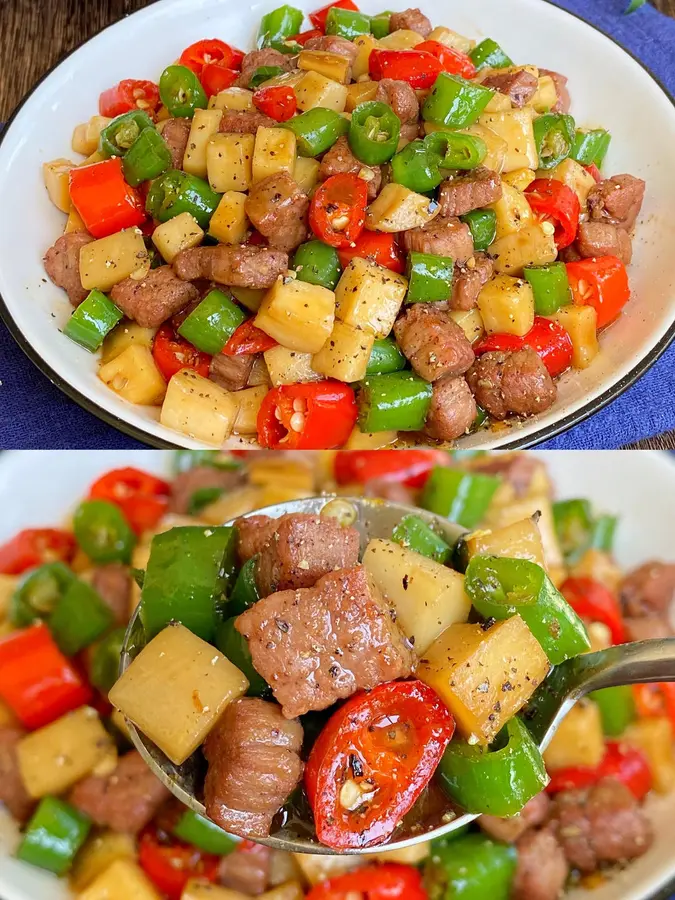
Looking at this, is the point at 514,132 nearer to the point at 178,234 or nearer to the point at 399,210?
the point at 399,210

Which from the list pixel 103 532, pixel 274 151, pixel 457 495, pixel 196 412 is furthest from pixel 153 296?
pixel 457 495

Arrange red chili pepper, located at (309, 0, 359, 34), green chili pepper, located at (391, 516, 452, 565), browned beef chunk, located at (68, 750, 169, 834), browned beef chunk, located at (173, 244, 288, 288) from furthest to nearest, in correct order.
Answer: red chili pepper, located at (309, 0, 359, 34), browned beef chunk, located at (173, 244, 288, 288), browned beef chunk, located at (68, 750, 169, 834), green chili pepper, located at (391, 516, 452, 565)

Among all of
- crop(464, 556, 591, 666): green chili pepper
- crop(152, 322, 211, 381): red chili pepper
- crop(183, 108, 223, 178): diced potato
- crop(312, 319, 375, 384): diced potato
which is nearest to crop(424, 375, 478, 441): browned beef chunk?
crop(312, 319, 375, 384): diced potato

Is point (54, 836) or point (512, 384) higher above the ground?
point (512, 384)

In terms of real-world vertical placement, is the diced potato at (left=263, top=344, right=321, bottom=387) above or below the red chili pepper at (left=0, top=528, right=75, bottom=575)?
above

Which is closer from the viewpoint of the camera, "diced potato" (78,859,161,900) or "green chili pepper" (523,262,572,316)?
"diced potato" (78,859,161,900)

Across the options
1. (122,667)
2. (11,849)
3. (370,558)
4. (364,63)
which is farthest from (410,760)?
(364,63)

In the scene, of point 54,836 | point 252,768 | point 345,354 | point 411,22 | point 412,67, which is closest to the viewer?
point 252,768

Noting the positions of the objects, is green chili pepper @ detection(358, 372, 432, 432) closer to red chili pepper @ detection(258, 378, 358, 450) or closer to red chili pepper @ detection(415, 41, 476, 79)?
red chili pepper @ detection(258, 378, 358, 450)
